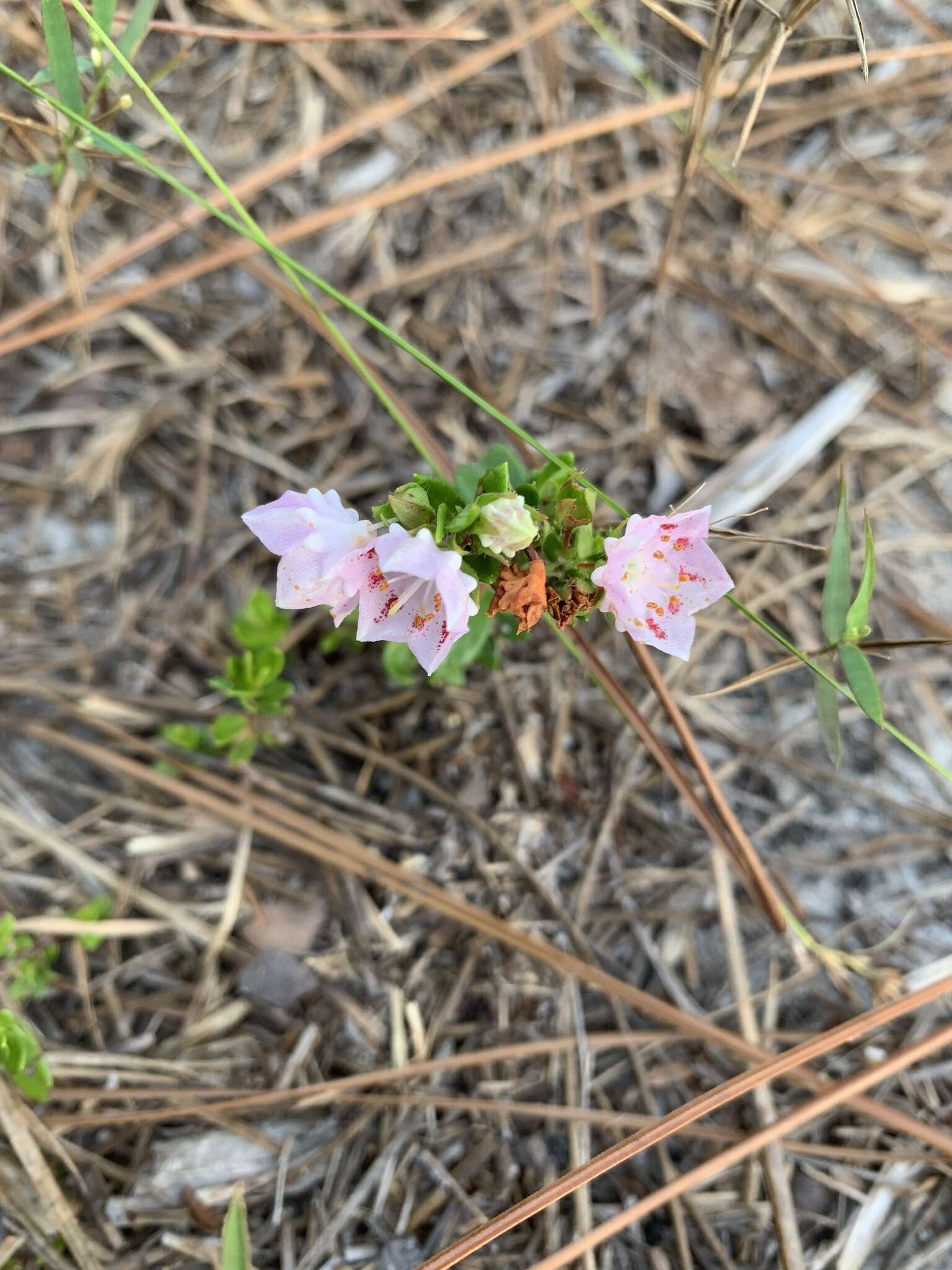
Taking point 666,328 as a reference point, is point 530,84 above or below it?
above

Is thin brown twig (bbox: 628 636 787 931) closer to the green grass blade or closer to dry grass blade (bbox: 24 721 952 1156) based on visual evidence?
dry grass blade (bbox: 24 721 952 1156)

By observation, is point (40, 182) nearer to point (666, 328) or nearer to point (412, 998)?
point (666, 328)

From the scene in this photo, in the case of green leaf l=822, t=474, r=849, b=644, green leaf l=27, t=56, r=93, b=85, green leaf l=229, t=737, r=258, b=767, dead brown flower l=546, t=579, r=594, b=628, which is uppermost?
green leaf l=27, t=56, r=93, b=85

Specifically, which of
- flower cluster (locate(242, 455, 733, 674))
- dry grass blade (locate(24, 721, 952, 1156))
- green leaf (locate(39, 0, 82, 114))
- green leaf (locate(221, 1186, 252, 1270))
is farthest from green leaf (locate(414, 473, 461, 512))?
green leaf (locate(221, 1186, 252, 1270))

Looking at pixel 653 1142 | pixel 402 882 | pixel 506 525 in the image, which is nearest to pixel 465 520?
pixel 506 525

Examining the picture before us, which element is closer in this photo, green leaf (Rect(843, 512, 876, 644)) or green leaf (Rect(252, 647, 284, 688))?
green leaf (Rect(843, 512, 876, 644))

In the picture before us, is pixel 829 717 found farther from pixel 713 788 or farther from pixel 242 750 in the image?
pixel 242 750

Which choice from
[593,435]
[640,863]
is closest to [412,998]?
[640,863]

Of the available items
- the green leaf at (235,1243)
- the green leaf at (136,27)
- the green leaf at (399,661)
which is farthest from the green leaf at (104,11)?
the green leaf at (235,1243)
